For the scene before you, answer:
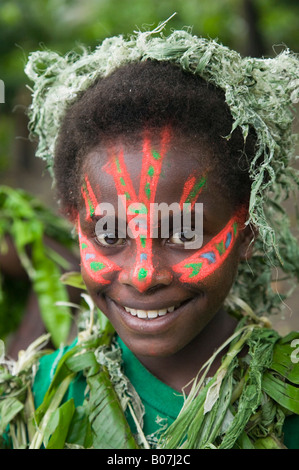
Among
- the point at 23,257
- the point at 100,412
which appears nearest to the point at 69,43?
the point at 23,257

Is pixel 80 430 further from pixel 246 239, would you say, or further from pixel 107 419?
pixel 246 239

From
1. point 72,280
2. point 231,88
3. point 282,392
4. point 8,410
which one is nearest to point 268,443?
point 282,392

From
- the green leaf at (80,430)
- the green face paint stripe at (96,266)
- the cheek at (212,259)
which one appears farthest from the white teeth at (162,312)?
the green leaf at (80,430)

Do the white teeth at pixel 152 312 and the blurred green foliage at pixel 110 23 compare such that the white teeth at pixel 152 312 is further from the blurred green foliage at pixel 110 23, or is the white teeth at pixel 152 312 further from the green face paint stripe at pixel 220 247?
the blurred green foliage at pixel 110 23

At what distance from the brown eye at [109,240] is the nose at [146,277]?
4.4 inches

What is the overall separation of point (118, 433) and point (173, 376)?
282 millimetres

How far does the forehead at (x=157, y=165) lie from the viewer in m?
1.83

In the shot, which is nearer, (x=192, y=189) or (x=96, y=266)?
(x=192, y=189)

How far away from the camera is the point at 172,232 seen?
1864 mm

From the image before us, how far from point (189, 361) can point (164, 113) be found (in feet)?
2.80

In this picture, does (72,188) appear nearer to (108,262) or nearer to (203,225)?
(108,262)

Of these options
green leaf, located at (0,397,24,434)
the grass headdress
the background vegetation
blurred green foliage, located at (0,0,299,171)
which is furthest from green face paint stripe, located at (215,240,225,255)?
blurred green foliage, located at (0,0,299,171)

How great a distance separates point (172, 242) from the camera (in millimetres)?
1890

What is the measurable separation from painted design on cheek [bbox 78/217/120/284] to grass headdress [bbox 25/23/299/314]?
1.49ft
